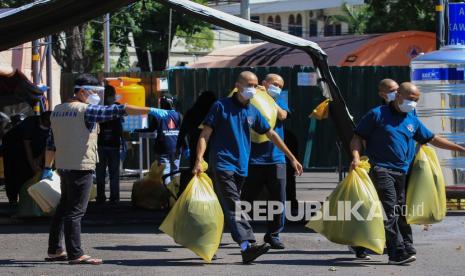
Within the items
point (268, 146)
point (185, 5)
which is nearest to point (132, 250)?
point (268, 146)

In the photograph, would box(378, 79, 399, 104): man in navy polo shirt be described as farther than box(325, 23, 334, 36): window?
No

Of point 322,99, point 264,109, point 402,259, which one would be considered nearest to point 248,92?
point 264,109

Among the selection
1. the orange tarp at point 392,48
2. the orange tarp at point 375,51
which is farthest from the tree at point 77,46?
the orange tarp at point 392,48

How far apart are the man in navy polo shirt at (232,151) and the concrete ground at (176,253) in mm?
345

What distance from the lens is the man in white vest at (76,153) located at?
30.3ft

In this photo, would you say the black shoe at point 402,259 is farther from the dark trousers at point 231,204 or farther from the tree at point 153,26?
the tree at point 153,26

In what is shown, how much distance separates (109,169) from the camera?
14266mm

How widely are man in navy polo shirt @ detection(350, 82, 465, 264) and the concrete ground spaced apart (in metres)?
0.29

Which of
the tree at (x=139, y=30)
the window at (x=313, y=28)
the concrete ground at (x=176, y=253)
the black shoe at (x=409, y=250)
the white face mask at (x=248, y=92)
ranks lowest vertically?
the concrete ground at (x=176, y=253)

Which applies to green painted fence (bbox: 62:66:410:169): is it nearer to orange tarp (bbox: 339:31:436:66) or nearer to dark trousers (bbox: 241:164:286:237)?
orange tarp (bbox: 339:31:436:66)

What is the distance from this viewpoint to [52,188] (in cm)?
1017

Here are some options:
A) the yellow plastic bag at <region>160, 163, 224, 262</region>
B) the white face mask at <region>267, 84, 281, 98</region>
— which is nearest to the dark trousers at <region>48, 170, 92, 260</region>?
the yellow plastic bag at <region>160, 163, 224, 262</region>

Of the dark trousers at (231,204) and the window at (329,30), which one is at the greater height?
the window at (329,30)

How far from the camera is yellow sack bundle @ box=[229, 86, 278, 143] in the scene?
34.0 feet
